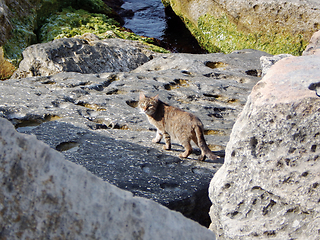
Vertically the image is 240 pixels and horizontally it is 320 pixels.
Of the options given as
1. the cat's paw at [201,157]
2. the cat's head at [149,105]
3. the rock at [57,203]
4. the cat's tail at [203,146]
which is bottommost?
the cat's paw at [201,157]

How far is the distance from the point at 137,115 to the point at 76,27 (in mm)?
8240

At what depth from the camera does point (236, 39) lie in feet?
39.3

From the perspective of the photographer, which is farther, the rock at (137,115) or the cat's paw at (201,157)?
the cat's paw at (201,157)

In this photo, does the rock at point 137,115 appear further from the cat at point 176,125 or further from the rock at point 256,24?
the rock at point 256,24

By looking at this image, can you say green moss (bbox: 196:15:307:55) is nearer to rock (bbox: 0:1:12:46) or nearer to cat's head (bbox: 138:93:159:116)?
rock (bbox: 0:1:12:46)

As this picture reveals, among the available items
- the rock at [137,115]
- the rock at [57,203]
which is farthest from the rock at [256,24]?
the rock at [57,203]

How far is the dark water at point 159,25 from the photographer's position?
47.0 feet

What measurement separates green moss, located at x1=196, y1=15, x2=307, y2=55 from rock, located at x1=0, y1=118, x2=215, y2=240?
412 inches

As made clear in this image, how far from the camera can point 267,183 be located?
2.71m

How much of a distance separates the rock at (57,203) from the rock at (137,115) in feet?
6.21

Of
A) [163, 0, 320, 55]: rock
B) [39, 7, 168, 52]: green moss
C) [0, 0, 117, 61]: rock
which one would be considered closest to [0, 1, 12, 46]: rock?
[0, 0, 117, 61]: rock

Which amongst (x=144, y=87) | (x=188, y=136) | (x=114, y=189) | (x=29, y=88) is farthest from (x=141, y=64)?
(x=114, y=189)

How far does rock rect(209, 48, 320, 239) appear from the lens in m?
2.53

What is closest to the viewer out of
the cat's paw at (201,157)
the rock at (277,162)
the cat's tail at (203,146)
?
the rock at (277,162)
